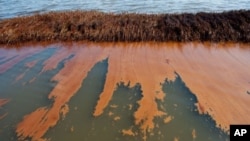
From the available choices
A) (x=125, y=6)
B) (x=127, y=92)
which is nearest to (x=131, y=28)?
(x=127, y=92)

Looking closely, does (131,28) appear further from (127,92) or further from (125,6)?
(125,6)

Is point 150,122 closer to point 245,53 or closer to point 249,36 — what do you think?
point 245,53

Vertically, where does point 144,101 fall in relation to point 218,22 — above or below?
below

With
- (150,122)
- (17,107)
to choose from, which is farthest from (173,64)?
(17,107)

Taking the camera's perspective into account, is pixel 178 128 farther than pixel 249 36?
No

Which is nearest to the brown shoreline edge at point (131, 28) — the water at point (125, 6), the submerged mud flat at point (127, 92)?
the submerged mud flat at point (127, 92)

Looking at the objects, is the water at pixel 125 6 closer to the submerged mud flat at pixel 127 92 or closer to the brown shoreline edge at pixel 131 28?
the brown shoreline edge at pixel 131 28

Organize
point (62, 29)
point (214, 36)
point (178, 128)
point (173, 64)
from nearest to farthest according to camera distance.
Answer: point (178, 128) < point (173, 64) < point (214, 36) < point (62, 29)

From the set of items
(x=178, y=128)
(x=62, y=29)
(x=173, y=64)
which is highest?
(x=62, y=29)
